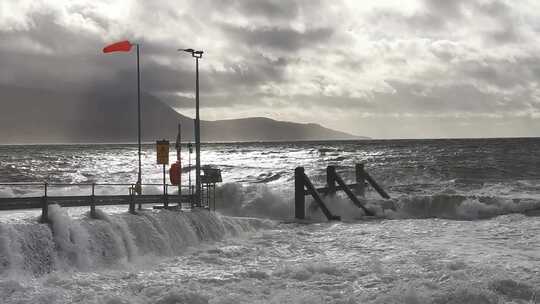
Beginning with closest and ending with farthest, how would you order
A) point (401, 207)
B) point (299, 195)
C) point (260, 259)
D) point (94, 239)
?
point (94, 239)
point (260, 259)
point (299, 195)
point (401, 207)

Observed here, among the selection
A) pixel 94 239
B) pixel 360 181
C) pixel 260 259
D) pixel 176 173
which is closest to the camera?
pixel 94 239

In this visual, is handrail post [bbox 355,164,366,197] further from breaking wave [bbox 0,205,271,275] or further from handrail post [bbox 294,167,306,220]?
breaking wave [bbox 0,205,271,275]

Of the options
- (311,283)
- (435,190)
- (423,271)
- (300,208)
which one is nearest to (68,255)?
(311,283)

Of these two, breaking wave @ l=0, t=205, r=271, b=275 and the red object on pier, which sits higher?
the red object on pier

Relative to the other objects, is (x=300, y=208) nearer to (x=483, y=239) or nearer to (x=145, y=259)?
(x=483, y=239)

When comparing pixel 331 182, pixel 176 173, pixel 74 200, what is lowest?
pixel 331 182

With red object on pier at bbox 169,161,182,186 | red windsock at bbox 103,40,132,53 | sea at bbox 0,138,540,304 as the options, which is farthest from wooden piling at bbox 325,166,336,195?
red windsock at bbox 103,40,132,53

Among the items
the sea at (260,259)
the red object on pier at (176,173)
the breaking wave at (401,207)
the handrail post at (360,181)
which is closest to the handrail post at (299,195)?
the breaking wave at (401,207)

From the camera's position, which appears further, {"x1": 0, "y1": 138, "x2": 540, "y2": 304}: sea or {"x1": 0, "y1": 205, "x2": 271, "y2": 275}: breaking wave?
{"x1": 0, "y1": 205, "x2": 271, "y2": 275}: breaking wave

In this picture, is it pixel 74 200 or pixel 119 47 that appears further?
pixel 119 47

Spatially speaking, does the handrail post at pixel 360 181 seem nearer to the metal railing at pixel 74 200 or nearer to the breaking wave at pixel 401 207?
the breaking wave at pixel 401 207

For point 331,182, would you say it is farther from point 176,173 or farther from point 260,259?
point 260,259

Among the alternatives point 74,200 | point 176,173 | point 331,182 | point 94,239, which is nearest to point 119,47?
point 176,173

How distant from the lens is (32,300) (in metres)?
12.7
